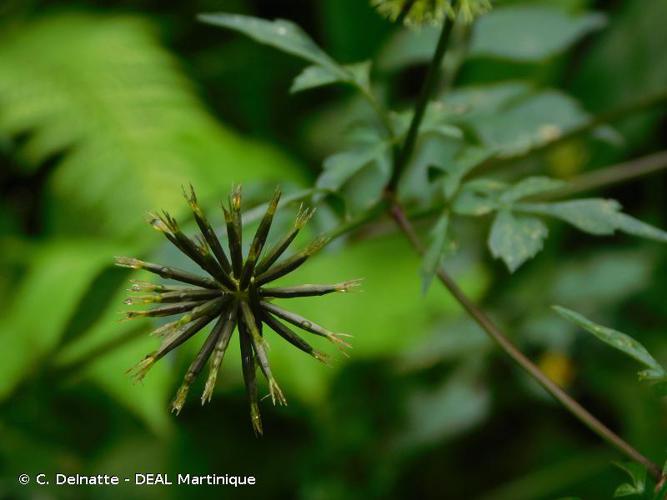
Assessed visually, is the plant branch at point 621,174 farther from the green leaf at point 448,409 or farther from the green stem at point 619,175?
the green leaf at point 448,409

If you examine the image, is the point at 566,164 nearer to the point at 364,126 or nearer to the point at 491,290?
the point at 491,290

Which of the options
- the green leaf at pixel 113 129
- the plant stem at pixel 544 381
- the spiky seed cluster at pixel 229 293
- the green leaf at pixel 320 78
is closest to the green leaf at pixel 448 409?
the green leaf at pixel 113 129

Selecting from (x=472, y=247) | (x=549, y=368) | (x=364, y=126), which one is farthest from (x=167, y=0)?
(x=364, y=126)

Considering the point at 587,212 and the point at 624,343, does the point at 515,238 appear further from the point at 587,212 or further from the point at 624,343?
the point at 624,343

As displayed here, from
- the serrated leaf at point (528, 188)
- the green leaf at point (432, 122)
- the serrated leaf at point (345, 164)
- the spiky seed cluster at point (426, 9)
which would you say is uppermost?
the green leaf at point (432, 122)

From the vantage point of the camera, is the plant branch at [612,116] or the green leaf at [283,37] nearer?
the green leaf at [283,37]

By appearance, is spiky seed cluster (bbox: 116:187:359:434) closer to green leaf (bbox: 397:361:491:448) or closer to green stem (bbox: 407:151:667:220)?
green stem (bbox: 407:151:667:220)

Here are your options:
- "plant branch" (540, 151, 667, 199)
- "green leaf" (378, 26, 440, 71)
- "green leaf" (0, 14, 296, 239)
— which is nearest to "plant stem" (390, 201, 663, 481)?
"plant branch" (540, 151, 667, 199)
